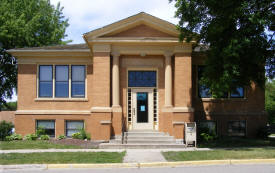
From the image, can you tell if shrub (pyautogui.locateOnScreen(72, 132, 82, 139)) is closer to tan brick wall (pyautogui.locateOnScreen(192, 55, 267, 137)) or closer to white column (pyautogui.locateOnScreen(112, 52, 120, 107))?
white column (pyautogui.locateOnScreen(112, 52, 120, 107))

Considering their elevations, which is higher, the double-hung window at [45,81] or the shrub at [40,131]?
the double-hung window at [45,81]

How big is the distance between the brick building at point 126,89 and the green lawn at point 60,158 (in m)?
3.87

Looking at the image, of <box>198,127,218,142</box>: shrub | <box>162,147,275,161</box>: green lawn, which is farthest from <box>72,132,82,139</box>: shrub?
<box>198,127,218,142</box>: shrub

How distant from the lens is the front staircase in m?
15.1

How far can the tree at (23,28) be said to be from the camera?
90.5 ft

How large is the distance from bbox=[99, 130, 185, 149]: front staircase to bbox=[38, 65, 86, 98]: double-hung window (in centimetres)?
438

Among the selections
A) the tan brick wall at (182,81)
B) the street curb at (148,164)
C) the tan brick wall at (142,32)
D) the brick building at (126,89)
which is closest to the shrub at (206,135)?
the brick building at (126,89)

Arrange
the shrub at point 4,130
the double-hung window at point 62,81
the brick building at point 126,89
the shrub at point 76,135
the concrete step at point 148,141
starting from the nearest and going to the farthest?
the concrete step at point 148,141
the brick building at point 126,89
the shrub at point 76,135
the shrub at point 4,130
the double-hung window at point 62,81

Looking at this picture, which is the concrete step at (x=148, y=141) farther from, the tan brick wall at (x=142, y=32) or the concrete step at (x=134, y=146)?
the tan brick wall at (x=142, y=32)

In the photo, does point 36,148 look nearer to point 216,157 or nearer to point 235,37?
point 216,157

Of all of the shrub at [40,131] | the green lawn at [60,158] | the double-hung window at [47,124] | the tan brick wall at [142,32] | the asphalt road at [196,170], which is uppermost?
the tan brick wall at [142,32]

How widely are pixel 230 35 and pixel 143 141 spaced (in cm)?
669

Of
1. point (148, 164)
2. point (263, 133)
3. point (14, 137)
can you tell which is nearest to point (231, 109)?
point (263, 133)

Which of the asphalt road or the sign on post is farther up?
the sign on post
